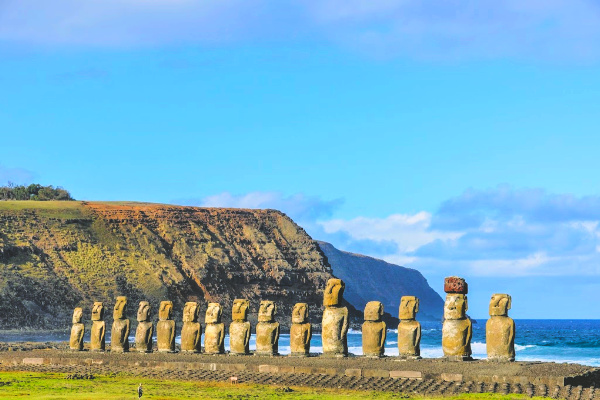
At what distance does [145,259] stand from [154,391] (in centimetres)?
7495

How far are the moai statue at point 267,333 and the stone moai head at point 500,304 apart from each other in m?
6.62

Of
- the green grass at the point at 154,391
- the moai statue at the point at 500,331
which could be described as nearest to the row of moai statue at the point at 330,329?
the moai statue at the point at 500,331

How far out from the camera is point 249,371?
2669 centimetres

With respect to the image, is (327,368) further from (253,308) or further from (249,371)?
(253,308)

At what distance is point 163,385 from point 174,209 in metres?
83.7

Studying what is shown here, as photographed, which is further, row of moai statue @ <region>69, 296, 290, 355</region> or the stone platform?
row of moai statue @ <region>69, 296, 290, 355</region>

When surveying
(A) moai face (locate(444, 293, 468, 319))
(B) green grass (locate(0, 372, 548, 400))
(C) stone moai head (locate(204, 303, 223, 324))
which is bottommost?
(B) green grass (locate(0, 372, 548, 400))

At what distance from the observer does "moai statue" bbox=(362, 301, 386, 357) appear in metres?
28.0

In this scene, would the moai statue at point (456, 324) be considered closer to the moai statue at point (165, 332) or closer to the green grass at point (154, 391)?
the green grass at point (154, 391)

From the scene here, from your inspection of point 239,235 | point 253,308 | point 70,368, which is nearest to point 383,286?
point 239,235

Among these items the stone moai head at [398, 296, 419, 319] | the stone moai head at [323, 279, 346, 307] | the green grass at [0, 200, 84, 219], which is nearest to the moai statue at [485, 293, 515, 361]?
the stone moai head at [398, 296, 419, 319]

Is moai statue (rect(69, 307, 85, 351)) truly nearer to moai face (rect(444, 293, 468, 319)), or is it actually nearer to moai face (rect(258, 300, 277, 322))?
moai face (rect(258, 300, 277, 322))

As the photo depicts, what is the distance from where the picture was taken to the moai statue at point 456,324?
26766 millimetres

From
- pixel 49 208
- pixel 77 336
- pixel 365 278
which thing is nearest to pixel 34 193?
pixel 49 208
